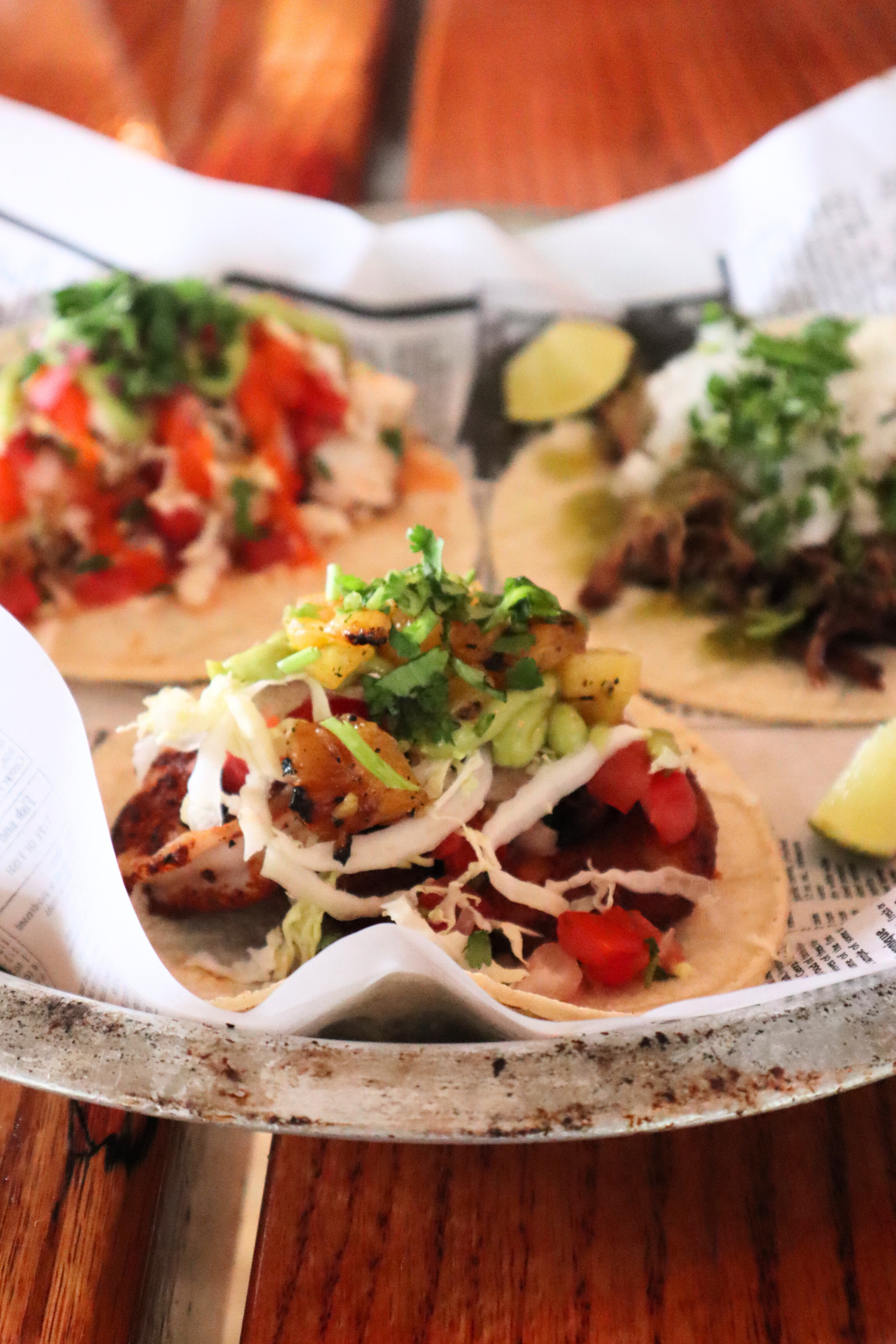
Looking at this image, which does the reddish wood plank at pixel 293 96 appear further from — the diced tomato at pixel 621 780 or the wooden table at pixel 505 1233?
the wooden table at pixel 505 1233

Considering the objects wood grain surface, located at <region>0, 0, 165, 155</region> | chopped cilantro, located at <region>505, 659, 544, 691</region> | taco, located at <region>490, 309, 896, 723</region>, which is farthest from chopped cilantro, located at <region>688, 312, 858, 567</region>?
wood grain surface, located at <region>0, 0, 165, 155</region>

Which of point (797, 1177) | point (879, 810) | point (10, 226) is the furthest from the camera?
point (10, 226)

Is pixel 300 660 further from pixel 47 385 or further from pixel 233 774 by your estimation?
pixel 47 385

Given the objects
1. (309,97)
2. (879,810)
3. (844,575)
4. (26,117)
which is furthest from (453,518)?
(309,97)

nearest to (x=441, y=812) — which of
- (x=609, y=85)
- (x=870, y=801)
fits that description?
(x=870, y=801)

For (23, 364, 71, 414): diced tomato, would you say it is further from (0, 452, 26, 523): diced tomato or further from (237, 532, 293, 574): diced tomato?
(237, 532, 293, 574): diced tomato

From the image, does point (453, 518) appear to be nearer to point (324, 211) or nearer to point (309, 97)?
point (324, 211)

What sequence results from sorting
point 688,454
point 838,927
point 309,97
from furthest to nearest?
point 309,97, point 688,454, point 838,927

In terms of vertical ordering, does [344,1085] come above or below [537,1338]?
above
